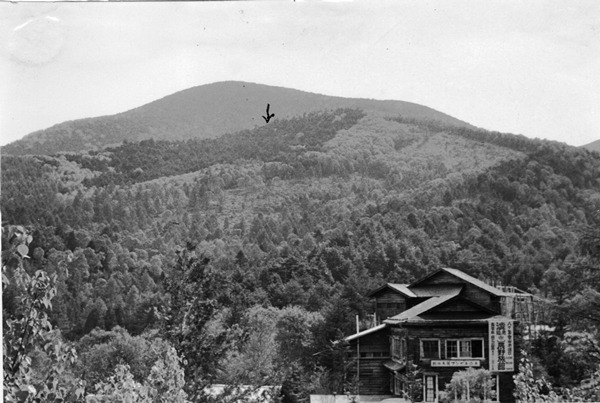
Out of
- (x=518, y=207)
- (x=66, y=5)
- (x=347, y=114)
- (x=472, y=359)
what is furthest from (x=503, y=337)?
(x=66, y=5)

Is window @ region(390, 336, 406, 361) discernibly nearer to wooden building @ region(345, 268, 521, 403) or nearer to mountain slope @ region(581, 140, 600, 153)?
wooden building @ region(345, 268, 521, 403)

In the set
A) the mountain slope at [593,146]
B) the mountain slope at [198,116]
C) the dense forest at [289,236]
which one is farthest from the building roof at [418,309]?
the mountain slope at [593,146]

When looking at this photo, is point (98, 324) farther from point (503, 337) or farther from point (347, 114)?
point (503, 337)

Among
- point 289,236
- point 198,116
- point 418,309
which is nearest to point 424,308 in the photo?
point 418,309

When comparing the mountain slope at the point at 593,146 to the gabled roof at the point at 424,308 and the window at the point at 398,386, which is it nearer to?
the gabled roof at the point at 424,308

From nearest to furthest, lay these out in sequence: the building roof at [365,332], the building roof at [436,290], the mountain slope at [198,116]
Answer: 1. the building roof at [365,332]
2. the building roof at [436,290]
3. the mountain slope at [198,116]

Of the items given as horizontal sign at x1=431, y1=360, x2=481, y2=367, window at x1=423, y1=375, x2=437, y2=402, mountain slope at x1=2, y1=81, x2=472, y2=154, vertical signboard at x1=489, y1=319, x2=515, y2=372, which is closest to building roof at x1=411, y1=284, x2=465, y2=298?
vertical signboard at x1=489, y1=319, x2=515, y2=372
